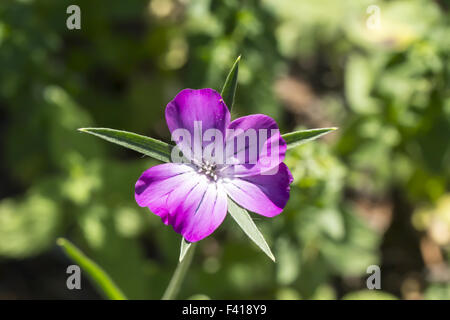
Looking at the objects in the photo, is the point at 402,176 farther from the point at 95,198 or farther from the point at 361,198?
the point at 95,198

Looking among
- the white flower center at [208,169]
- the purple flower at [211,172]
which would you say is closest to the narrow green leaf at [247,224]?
the purple flower at [211,172]

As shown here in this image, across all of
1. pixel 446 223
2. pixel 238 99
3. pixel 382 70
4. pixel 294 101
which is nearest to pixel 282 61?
pixel 238 99

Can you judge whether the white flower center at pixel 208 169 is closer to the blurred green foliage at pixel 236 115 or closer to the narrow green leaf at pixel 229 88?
the narrow green leaf at pixel 229 88

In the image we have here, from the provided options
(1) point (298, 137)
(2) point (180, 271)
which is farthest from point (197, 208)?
(1) point (298, 137)

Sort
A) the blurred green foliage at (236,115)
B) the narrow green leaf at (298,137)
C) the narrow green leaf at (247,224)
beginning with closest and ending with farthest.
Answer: the narrow green leaf at (247,224) < the narrow green leaf at (298,137) < the blurred green foliage at (236,115)
